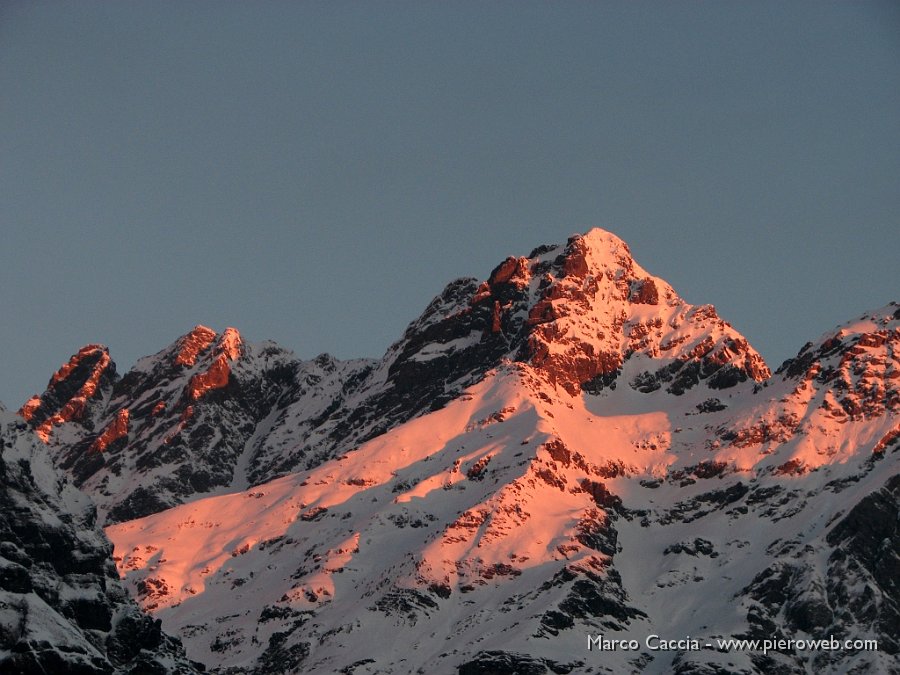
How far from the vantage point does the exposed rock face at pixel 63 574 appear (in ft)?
558

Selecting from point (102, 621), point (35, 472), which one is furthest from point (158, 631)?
point (35, 472)

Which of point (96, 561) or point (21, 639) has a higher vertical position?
point (96, 561)

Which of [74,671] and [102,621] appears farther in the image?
[102,621]

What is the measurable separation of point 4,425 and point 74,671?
4119 cm

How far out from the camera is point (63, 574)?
18688 cm

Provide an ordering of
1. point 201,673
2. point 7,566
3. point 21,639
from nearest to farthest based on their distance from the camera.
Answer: point 21,639 → point 7,566 → point 201,673

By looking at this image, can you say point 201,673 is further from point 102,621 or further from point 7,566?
point 7,566

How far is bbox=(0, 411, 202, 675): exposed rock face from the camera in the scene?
6698 inches

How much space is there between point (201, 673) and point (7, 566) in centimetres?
3361

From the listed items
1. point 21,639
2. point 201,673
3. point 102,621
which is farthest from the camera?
point 201,673

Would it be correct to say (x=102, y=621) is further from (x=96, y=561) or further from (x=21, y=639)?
(x=21, y=639)

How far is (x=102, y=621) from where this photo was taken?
184875 millimetres

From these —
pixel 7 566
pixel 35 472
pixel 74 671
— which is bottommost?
pixel 74 671

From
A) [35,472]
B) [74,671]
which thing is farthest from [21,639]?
[35,472]
